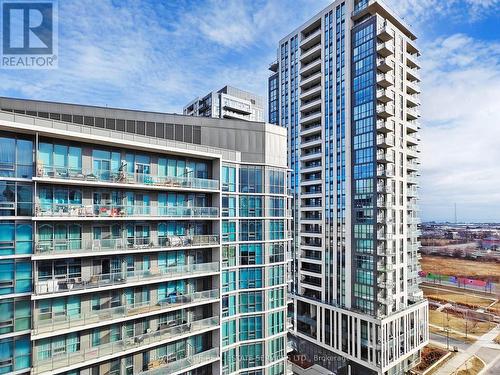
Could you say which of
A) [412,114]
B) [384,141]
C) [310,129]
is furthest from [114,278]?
[412,114]

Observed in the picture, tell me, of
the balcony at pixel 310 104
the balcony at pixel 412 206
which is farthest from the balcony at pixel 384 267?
the balcony at pixel 310 104

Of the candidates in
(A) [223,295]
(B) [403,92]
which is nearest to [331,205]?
(B) [403,92]

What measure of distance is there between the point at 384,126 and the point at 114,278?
35715 mm

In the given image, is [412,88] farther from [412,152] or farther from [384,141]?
[384,141]

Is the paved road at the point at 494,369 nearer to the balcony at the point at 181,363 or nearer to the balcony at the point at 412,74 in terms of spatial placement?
the balcony at the point at 181,363

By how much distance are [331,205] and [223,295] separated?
25.3 m

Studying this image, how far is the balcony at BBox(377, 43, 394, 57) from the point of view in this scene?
39622 mm

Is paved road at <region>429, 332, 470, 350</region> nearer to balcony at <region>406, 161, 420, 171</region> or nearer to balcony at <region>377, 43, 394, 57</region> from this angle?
balcony at <region>406, 161, 420, 171</region>

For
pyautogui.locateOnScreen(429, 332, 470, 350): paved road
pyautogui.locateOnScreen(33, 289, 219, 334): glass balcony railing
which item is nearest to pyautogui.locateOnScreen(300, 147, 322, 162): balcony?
pyautogui.locateOnScreen(33, 289, 219, 334): glass balcony railing

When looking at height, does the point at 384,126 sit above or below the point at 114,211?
above

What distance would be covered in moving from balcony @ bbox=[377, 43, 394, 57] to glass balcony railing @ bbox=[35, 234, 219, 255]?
3350 centimetres

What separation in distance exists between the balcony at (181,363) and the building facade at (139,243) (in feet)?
0.25

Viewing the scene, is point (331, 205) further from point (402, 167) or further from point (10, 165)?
point (10, 165)

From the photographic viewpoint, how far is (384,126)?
129 ft
